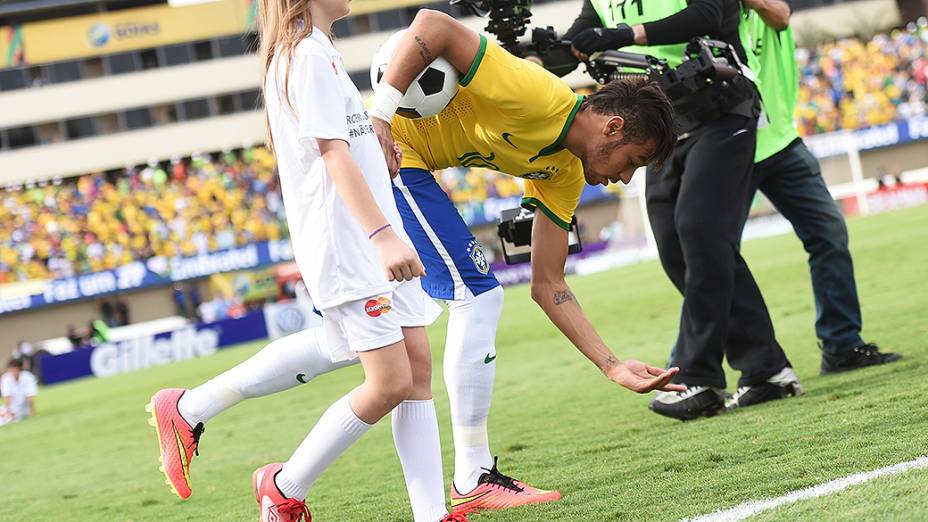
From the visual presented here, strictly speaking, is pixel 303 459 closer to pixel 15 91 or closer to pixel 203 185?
pixel 203 185

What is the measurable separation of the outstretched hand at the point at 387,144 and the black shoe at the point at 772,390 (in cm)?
256

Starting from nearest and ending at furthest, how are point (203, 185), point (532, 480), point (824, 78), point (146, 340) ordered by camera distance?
point (532, 480)
point (146, 340)
point (203, 185)
point (824, 78)

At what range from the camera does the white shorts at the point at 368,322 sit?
311 centimetres

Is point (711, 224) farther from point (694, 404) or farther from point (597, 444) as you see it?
point (597, 444)

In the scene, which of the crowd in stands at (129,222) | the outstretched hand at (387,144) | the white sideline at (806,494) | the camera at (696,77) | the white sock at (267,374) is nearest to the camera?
the white sideline at (806,494)

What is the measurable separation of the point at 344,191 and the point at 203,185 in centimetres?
3118

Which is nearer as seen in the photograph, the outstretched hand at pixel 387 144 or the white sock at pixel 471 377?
the outstretched hand at pixel 387 144

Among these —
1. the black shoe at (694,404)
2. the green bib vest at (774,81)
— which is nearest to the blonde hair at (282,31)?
the black shoe at (694,404)

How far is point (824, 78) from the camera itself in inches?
1412

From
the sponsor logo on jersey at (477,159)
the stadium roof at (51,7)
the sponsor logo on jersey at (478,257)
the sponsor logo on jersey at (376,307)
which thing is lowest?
the sponsor logo on jersey at (478,257)

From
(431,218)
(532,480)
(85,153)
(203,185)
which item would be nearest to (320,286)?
(431,218)

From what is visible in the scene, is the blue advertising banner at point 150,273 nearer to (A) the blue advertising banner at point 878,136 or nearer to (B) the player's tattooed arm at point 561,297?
(A) the blue advertising banner at point 878,136

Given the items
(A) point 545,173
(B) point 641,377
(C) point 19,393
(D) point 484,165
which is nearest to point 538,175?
(A) point 545,173

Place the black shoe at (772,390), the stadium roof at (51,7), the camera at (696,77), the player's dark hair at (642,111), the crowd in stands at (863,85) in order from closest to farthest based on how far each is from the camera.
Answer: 1. the player's dark hair at (642,111)
2. the camera at (696,77)
3. the black shoe at (772,390)
4. the crowd in stands at (863,85)
5. the stadium roof at (51,7)
